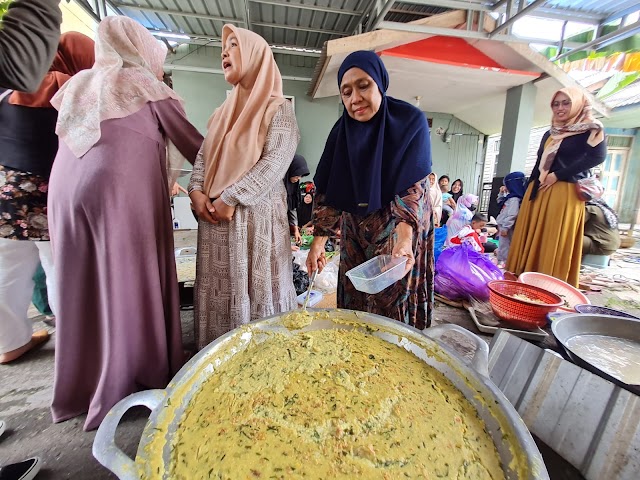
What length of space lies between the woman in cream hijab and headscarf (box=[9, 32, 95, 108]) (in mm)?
720

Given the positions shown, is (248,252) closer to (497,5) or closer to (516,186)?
(516,186)

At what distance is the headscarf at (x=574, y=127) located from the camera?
2.43m

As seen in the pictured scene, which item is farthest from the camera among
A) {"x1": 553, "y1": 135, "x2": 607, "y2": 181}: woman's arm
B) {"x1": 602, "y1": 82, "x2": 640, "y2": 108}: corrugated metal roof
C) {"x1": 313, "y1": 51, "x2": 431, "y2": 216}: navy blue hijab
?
{"x1": 602, "y1": 82, "x2": 640, "y2": 108}: corrugated metal roof

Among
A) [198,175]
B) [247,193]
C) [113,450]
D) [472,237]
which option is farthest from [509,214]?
[113,450]

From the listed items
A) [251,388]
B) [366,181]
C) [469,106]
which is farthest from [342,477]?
[469,106]

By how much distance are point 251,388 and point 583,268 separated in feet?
17.1

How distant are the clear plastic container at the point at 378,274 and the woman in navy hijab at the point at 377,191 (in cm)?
5

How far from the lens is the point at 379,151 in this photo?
126cm

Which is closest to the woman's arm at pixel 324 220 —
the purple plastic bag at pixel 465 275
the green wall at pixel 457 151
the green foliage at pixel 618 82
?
the purple plastic bag at pixel 465 275

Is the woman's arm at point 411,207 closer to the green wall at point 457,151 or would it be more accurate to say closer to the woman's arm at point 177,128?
the woman's arm at point 177,128

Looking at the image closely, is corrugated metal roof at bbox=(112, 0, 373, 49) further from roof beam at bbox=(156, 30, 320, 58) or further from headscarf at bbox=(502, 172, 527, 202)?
headscarf at bbox=(502, 172, 527, 202)

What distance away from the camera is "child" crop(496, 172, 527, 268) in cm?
372

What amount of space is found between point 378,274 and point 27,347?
2229mm

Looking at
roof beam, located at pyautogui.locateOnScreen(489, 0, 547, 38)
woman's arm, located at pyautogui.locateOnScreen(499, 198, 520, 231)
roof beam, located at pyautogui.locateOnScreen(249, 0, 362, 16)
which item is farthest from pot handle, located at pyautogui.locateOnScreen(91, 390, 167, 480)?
roof beam, located at pyautogui.locateOnScreen(249, 0, 362, 16)
